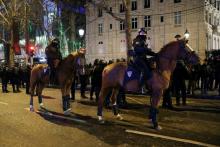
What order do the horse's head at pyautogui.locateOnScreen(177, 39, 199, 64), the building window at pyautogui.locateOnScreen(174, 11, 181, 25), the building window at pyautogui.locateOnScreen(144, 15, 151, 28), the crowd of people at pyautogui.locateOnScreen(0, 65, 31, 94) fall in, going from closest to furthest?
1. the horse's head at pyautogui.locateOnScreen(177, 39, 199, 64)
2. the crowd of people at pyautogui.locateOnScreen(0, 65, 31, 94)
3. the building window at pyautogui.locateOnScreen(174, 11, 181, 25)
4. the building window at pyautogui.locateOnScreen(144, 15, 151, 28)

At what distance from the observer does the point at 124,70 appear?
11578mm

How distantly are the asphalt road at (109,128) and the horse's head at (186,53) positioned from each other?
1.88 metres

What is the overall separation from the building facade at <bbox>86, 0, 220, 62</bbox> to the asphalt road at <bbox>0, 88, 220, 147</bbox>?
3597 centimetres

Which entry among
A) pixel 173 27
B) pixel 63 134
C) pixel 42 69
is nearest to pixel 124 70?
pixel 63 134

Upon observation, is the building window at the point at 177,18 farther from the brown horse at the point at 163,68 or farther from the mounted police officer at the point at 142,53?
the mounted police officer at the point at 142,53

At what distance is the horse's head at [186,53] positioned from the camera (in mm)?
10883

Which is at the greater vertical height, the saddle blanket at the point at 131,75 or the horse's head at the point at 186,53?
the horse's head at the point at 186,53

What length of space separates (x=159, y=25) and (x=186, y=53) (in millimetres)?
43893

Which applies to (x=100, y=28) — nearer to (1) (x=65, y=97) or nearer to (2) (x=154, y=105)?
(1) (x=65, y=97)

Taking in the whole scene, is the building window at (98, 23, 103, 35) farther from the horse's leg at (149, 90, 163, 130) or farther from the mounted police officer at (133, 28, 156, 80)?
the horse's leg at (149, 90, 163, 130)

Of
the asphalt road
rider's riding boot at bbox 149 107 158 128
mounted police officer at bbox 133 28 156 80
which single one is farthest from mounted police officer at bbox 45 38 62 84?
rider's riding boot at bbox 149 107 158 128

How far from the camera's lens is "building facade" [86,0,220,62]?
50.2m

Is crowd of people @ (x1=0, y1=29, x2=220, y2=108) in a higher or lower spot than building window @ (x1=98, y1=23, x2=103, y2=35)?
lower

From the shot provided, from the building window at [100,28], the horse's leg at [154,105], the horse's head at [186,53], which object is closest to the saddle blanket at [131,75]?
the horse's leg at [154,105]
